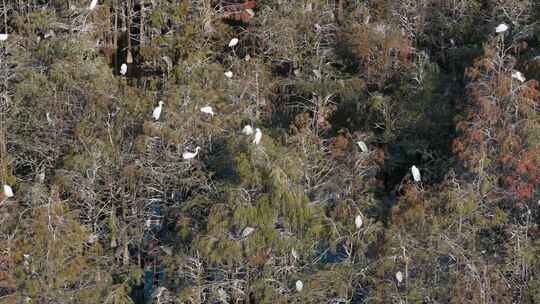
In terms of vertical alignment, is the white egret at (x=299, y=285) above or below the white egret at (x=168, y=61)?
below

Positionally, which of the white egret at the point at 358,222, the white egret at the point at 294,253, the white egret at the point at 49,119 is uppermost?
the white egret at the point at 358,222

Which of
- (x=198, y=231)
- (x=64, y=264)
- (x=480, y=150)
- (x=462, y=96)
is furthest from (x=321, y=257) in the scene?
(x=462, y=96)

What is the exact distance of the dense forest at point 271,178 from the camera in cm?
1085

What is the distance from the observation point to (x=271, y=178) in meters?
10.9

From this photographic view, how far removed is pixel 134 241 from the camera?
12141 millimetres

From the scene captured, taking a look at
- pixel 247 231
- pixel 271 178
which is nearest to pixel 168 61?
pixel 271 178

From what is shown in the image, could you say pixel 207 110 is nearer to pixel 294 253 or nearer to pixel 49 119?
pixel 294 253

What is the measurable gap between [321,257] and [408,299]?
50.7 inches

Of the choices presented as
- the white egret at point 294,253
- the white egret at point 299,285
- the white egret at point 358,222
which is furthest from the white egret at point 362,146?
the white egret at point 299,285

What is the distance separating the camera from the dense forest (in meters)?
10.9

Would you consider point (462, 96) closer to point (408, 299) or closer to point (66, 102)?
point (408, 299)

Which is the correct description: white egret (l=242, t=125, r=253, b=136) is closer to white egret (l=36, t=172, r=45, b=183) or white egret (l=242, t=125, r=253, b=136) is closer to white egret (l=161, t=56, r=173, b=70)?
white egret (l=36, t=172, r=45, b=183)

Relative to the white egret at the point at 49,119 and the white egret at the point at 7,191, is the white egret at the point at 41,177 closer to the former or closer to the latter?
the white egret at the point at 7,191

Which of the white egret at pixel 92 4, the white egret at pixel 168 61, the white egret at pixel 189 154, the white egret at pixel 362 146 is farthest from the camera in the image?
the white egret at pixel 92 4
